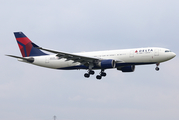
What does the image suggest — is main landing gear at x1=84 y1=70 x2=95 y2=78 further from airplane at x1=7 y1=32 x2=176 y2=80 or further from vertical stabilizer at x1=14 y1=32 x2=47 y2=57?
vertical stabilizer at x1=14 y1=32 x2=47 y2=57

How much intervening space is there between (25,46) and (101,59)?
668 inches

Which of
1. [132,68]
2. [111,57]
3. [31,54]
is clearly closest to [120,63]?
[111,57]

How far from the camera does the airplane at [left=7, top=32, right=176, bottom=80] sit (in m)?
58.6

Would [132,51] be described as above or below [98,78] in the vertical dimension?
above

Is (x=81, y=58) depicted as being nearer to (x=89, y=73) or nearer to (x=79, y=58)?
(x=79, y=58)

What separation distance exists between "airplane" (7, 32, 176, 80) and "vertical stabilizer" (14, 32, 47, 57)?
0.60 feet

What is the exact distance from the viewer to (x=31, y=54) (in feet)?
227

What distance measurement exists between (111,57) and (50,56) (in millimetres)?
11777

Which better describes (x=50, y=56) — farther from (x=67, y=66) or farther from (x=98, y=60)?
(x=98, y=60)

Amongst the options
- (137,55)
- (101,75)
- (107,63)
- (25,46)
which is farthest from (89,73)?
A: (25,46)

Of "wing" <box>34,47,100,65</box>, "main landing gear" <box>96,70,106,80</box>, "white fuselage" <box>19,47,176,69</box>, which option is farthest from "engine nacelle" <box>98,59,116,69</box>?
"main landing gear" <box>96,70,106,80</box>

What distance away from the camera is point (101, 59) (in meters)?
60.9

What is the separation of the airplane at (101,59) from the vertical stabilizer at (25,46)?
18 cm

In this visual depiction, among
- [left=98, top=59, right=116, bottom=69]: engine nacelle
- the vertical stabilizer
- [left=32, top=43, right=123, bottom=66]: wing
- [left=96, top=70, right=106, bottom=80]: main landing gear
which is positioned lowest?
[left=96, top=70, right=106, bottom=80]: main landing gear
